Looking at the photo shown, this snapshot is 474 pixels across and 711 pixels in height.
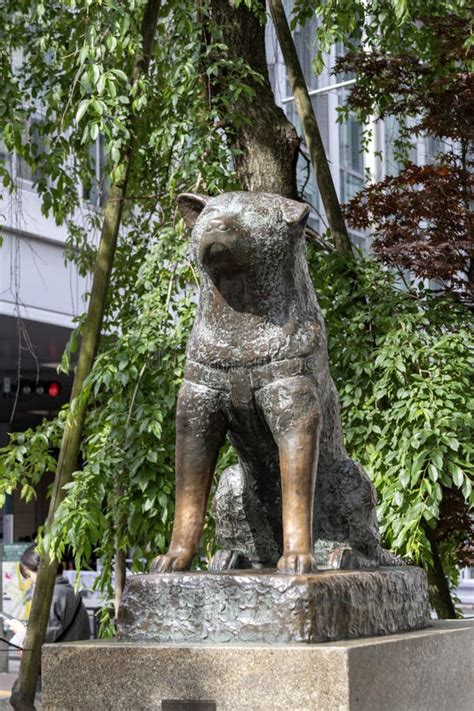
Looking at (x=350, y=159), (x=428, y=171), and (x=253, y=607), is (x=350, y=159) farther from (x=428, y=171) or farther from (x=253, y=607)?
(x=253, y=607)

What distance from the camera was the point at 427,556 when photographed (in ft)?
16.9

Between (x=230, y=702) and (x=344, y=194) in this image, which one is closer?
(x=230, y=702)

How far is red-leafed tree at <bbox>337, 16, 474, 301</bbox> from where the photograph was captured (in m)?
6.23

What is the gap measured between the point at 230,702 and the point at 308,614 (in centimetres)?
27

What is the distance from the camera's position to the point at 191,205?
3248 mm

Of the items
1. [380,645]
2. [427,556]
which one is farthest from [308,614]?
[427,556]

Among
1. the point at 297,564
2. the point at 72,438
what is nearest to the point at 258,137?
the point at 72,438

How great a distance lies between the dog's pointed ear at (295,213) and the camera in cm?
305

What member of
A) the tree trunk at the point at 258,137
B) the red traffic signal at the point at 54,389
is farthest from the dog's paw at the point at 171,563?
the red traffic signal at the point at 54,389

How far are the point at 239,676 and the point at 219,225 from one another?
1.08 meters

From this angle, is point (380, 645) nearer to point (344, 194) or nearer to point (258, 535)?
point (258, 535)

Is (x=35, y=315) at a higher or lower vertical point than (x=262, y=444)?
higher

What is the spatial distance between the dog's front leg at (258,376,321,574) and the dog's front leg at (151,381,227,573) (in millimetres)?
149

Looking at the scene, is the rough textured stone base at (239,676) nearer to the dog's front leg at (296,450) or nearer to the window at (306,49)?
the dog's front leg at (296,450)
